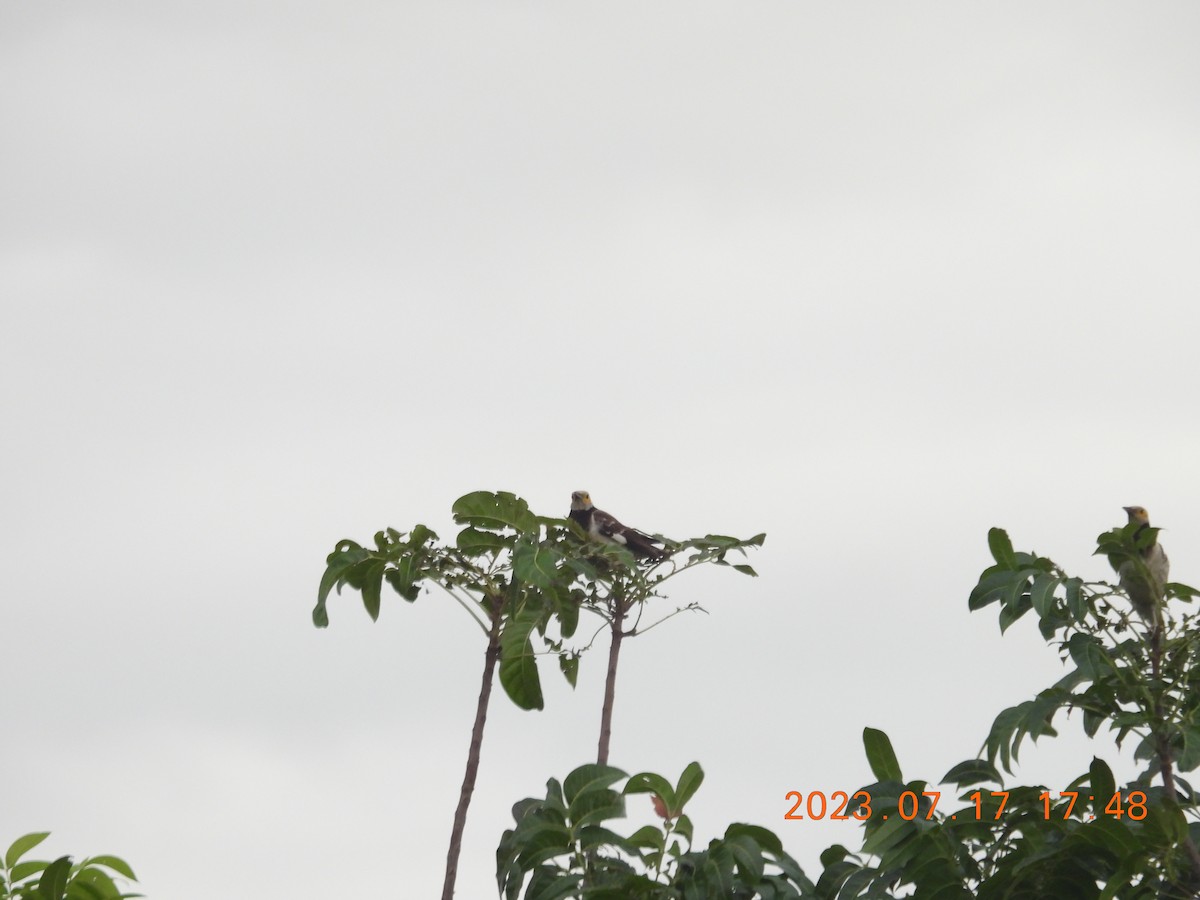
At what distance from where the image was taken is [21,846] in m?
5.08

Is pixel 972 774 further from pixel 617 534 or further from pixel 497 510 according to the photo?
pixel 617 534

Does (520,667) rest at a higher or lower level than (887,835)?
higher

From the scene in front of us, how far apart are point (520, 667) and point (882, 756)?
5.06ft

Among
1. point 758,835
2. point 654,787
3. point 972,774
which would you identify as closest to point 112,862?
point 654,787

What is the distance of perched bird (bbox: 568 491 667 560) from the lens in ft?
21.8

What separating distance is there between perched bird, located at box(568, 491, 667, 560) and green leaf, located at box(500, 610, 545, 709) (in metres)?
0.65

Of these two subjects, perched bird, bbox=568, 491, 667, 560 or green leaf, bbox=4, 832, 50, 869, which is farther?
perched bird, bbox=568, 491, 667, 560

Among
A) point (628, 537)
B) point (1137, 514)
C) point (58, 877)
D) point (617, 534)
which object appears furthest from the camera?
point (1137, 514)

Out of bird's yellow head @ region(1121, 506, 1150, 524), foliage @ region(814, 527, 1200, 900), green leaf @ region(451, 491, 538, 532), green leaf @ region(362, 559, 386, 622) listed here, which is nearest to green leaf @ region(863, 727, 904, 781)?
foliage @ region(814, 527, 1200, 900)

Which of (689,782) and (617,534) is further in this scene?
(617,534)

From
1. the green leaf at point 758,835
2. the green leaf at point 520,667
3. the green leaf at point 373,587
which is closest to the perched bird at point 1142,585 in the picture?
the green leaf at point 758,835

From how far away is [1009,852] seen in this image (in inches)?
198

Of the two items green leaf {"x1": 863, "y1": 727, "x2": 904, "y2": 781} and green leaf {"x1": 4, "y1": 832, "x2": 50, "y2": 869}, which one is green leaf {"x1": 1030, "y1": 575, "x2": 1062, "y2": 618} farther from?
green leaf {"x1": 4, "y1": 832, "x2": 50, "y2": 869}

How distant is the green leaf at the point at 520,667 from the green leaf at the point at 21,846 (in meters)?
1.88
